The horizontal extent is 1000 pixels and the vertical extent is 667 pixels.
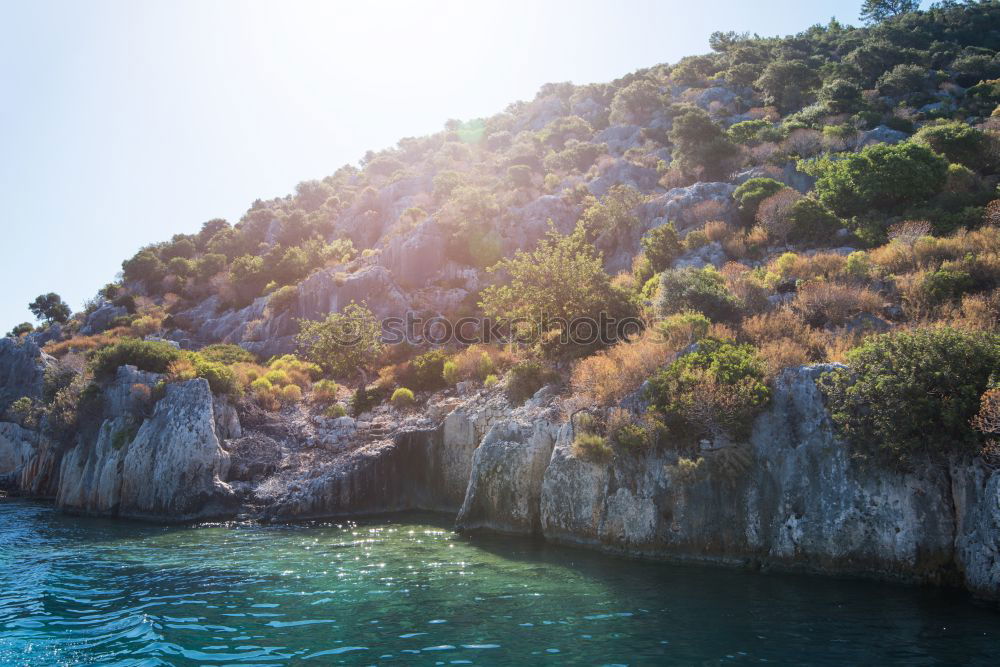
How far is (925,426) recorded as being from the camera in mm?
14211

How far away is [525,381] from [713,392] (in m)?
9.49

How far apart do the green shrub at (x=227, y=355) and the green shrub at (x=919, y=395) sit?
35.3 m

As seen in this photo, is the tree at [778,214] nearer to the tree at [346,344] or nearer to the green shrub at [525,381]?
the green shrub at [525,381]

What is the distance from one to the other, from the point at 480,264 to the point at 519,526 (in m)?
30.4

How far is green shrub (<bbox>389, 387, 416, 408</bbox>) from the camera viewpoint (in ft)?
101

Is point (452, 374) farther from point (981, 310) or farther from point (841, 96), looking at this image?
point (841, 96)

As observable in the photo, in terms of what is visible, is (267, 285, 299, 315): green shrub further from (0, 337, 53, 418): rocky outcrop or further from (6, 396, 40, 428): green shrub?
(6, 396, 40, 428): green shrub

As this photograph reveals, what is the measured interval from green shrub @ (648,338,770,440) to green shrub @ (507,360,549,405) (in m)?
6.61

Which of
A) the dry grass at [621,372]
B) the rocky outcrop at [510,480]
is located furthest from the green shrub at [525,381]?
the rocky outcrop at [510,480]

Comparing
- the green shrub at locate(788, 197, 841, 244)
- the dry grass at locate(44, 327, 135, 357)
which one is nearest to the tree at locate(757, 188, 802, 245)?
the green shrub at locate(788, 197, 841, 244)

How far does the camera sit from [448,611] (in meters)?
13.1

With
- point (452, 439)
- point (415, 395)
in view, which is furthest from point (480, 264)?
point (452, 439)

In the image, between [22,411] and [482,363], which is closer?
[482,363]

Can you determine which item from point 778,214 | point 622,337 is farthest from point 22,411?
point 778,214
